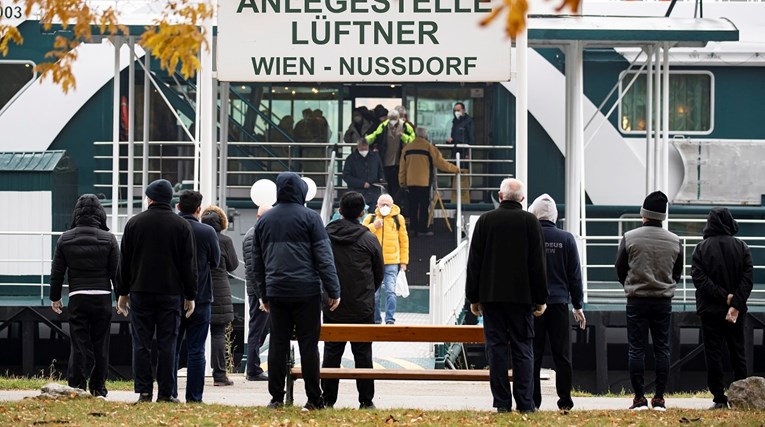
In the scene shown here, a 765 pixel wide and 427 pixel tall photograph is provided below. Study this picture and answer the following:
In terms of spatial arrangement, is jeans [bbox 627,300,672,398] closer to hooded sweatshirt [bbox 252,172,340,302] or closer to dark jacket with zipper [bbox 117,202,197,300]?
hooded sweatshirt [bbox 252,172,340,302]

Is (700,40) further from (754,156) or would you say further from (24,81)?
(24,81)

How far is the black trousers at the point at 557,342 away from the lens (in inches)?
414

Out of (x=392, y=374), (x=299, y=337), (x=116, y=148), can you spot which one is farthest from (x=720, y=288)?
(x=116, y=148)

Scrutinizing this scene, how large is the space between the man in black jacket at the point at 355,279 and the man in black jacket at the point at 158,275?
45.9 inches

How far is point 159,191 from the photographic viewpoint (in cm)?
1051

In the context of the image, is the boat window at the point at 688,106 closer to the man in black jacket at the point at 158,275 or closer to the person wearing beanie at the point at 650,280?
the person wearing beanie at the point at 650,280

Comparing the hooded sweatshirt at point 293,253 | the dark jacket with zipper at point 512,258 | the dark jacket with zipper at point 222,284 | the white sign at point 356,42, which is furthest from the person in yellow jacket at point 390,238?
the dark jacket with zipper at point 512,258

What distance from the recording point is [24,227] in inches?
781

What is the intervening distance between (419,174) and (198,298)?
1021 centimetres

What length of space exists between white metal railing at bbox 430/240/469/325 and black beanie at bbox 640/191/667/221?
3.30 meters

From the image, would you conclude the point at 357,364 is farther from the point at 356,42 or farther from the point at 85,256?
the point at 356,42

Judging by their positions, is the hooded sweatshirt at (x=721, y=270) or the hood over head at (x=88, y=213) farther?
the hood over head at (x=88, y=213)

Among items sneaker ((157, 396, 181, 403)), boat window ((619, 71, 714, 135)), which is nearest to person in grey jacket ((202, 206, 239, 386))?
sneaker ((157, 396, 181, 403))

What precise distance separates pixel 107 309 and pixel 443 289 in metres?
4.20
